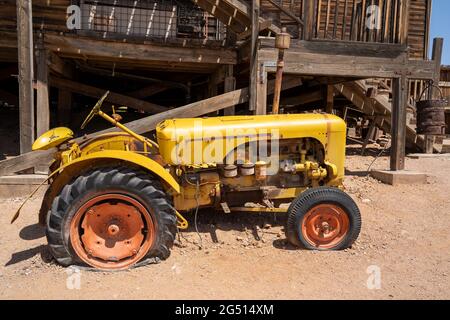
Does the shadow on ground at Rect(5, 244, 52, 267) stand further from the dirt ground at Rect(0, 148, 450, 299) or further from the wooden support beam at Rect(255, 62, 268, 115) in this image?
the wooden support beam at Rect(255, 62, 268, 115)

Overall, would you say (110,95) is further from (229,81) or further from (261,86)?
(261,86)

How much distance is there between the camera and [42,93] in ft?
21.6

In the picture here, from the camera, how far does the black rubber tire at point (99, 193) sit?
346cm

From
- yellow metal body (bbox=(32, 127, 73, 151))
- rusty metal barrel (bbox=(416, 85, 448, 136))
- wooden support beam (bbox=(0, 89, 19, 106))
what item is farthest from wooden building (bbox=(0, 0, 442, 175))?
yellow metal body (bbox=(32, 127, 73, 151))

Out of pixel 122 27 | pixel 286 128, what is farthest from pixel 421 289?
pixel 122 27

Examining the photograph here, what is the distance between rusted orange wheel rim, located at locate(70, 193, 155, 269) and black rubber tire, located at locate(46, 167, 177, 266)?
63mm

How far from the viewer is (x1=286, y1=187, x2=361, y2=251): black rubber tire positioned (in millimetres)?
3996

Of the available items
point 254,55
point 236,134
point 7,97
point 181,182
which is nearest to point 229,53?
point 254,55

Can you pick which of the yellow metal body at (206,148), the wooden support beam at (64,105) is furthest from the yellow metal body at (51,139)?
the wooden support beam at (64,105)

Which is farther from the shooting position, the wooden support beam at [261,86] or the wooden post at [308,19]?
the wooden post at [308,19]

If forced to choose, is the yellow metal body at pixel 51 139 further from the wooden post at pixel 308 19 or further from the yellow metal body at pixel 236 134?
the wooden post at pixel 308 19

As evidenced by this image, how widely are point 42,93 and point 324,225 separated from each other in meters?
5.12
